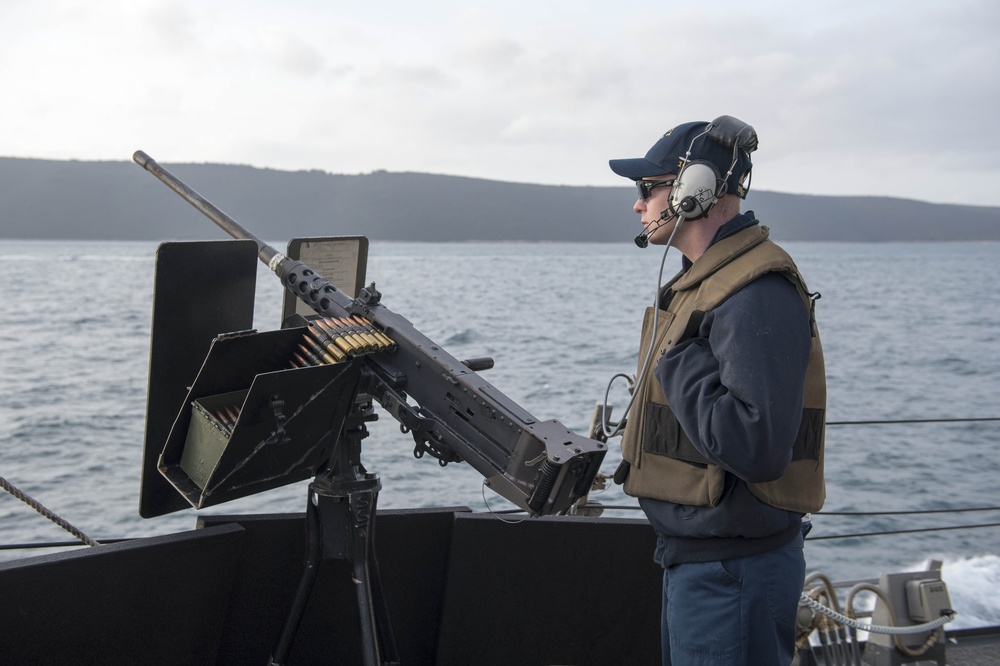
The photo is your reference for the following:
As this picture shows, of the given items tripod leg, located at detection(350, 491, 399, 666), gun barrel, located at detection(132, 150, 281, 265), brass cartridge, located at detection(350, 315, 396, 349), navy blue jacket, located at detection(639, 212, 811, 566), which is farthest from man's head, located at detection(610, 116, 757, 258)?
gun barrel, located at detection(132, 150, 281, 265)

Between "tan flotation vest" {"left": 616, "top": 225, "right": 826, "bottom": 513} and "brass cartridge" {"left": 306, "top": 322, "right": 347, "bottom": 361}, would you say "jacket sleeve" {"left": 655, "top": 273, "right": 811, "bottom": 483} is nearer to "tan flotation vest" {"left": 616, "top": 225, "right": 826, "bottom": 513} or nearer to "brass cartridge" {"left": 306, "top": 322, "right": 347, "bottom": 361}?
"tan flotation vest" {"left": 616, "top": 225, "right": 826, "bottom": 513}

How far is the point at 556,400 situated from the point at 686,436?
52.4 ft

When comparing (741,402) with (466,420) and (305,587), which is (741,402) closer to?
(466,420)

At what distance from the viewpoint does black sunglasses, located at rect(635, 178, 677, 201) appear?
Result: 2393mm

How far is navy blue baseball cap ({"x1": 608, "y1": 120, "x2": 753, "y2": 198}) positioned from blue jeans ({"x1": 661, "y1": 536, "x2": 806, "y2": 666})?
95cm

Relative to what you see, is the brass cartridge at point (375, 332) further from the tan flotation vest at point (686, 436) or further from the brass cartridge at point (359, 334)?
the tan flotation vest at point (686, 436)

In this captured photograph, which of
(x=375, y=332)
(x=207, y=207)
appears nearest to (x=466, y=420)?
(x=375, y=332)

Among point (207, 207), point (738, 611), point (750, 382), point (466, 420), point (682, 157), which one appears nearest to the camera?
point (750, 382)

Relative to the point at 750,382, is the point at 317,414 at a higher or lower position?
lower

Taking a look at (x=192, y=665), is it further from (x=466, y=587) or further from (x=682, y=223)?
Result: (x=682, y=223)

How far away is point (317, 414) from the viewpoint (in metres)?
2.62

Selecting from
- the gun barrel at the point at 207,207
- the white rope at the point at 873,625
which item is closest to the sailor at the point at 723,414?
the gun barrel at the point at 207,207

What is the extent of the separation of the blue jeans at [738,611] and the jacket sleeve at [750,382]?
273mm

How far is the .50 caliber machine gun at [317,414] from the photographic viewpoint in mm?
2436
